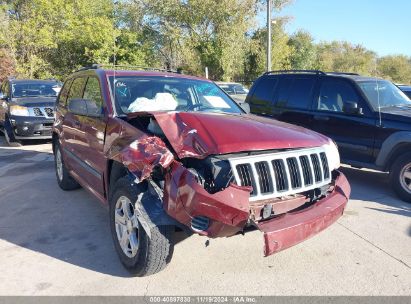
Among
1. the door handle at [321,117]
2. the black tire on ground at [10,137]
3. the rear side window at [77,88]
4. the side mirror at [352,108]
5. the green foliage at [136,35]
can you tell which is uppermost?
the green foliage at [136,35]

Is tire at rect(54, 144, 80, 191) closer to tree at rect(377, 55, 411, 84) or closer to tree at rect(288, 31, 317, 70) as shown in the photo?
tree at rect(288, 31, 317, 70)

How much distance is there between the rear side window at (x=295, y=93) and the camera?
7242 millimetres

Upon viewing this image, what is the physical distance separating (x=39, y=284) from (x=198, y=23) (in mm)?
27276

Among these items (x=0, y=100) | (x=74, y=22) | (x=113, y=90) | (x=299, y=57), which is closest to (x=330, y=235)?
(x=113, y=90)

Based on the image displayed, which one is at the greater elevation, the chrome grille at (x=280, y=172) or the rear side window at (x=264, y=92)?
the rear side window at (x=264, y=92)

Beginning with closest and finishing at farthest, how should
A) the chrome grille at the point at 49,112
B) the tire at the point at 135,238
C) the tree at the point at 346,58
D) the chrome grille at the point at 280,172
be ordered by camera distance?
1. the chrome grille at the point at 280,172
2. the tire at the point at 135,238
3. the chrome grille at the point at 49,112
4. the tree at the point at 346,58

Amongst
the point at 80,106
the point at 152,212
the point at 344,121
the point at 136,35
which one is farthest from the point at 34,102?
the point at 136,35

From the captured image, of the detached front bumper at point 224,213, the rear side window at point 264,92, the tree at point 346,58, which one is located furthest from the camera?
the tree at point 346,58

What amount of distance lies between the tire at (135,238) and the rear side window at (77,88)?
2.17 metres

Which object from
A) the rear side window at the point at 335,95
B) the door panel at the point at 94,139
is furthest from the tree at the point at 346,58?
the door panel at the point at 94,139

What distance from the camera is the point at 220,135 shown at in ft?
10.6

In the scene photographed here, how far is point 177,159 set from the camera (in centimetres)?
320

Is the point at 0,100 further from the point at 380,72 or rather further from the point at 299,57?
the point at 380,72

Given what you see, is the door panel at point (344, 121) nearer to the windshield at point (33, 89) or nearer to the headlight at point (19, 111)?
the headlight at point (19, 111)
